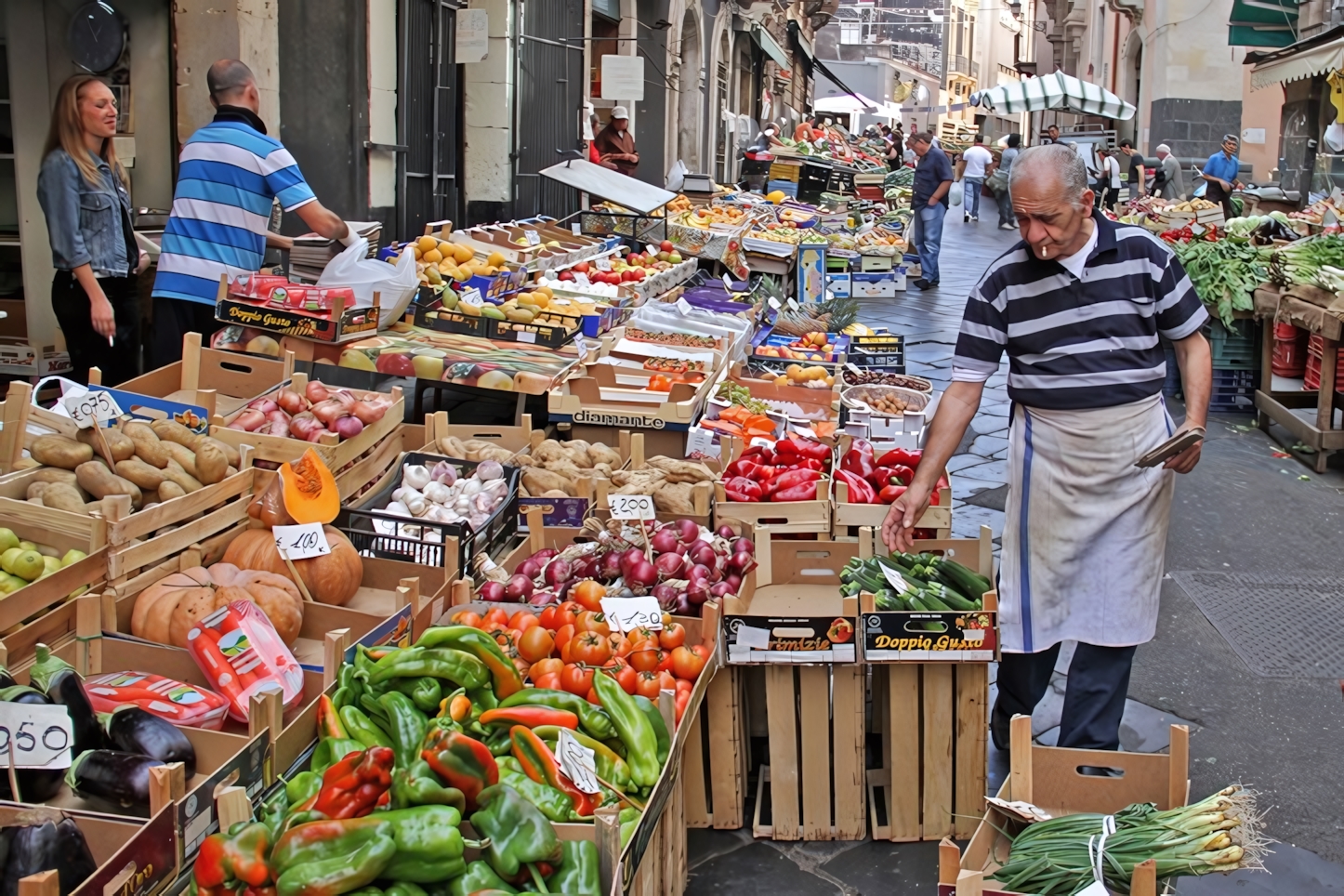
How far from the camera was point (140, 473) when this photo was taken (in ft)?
12.8

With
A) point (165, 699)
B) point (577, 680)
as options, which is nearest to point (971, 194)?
point (577, 680)

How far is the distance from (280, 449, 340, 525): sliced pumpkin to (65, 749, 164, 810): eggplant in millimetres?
1402

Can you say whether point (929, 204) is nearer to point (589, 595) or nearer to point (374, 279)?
point (374, 279)

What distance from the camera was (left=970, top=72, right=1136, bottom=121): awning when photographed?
27734mm

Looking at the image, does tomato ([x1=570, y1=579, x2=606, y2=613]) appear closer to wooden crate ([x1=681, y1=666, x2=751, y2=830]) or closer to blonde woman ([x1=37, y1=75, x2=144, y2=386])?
wooden crate ([x1=681, y1=666, x2=751, y2=830])

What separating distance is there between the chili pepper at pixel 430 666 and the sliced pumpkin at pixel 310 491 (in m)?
1.13

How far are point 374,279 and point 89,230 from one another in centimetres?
145

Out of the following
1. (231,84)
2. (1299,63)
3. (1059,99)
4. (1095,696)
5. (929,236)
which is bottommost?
(1095,696)

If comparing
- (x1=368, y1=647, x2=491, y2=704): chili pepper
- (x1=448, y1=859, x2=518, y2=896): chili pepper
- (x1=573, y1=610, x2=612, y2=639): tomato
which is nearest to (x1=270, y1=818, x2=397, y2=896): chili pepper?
(x1=448, y1=859, x2=518, y2=896): chili pepper

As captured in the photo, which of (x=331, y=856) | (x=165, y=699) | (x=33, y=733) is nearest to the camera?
(x=331, y=856)

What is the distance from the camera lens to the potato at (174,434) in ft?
13.6

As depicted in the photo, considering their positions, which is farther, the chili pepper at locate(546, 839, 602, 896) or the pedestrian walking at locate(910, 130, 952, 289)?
the pedestrian walking at locate(910, 130, 952, 289)

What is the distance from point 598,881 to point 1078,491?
184 cm

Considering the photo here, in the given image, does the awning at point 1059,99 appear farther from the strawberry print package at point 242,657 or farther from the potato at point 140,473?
the strawberry print package at point 242,657
